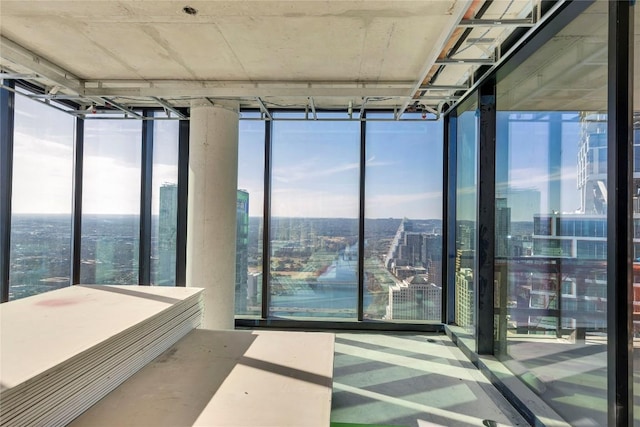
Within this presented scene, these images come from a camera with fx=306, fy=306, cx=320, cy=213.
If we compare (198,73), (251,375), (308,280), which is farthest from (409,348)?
(198,73)

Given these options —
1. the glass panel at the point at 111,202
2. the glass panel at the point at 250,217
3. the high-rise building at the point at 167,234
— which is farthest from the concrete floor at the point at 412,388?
the glass panel at the point at 111,202

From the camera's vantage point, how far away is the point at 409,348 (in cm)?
371

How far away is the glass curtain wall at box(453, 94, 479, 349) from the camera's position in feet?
11.8

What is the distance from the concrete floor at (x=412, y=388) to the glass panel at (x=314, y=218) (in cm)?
86

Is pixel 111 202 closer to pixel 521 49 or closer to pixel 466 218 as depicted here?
pixel 466 218

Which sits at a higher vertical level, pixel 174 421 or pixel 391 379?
pixel 174 421

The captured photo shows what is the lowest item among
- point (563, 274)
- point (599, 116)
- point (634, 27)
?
point (563, 274)

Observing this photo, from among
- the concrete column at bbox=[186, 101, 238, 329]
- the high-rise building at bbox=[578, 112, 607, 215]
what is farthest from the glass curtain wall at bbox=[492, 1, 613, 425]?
the concrete column at bbox=[186, 101, 238, 329]

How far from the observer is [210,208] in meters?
3.66

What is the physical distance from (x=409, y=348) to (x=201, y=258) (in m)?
2.73

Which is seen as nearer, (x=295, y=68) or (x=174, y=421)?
(x=174, y=421)

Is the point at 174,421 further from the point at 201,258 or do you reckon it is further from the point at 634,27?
the point at 634,27

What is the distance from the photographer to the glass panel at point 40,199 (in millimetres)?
3770

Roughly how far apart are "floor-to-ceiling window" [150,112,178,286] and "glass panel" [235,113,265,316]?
965 millimetres
